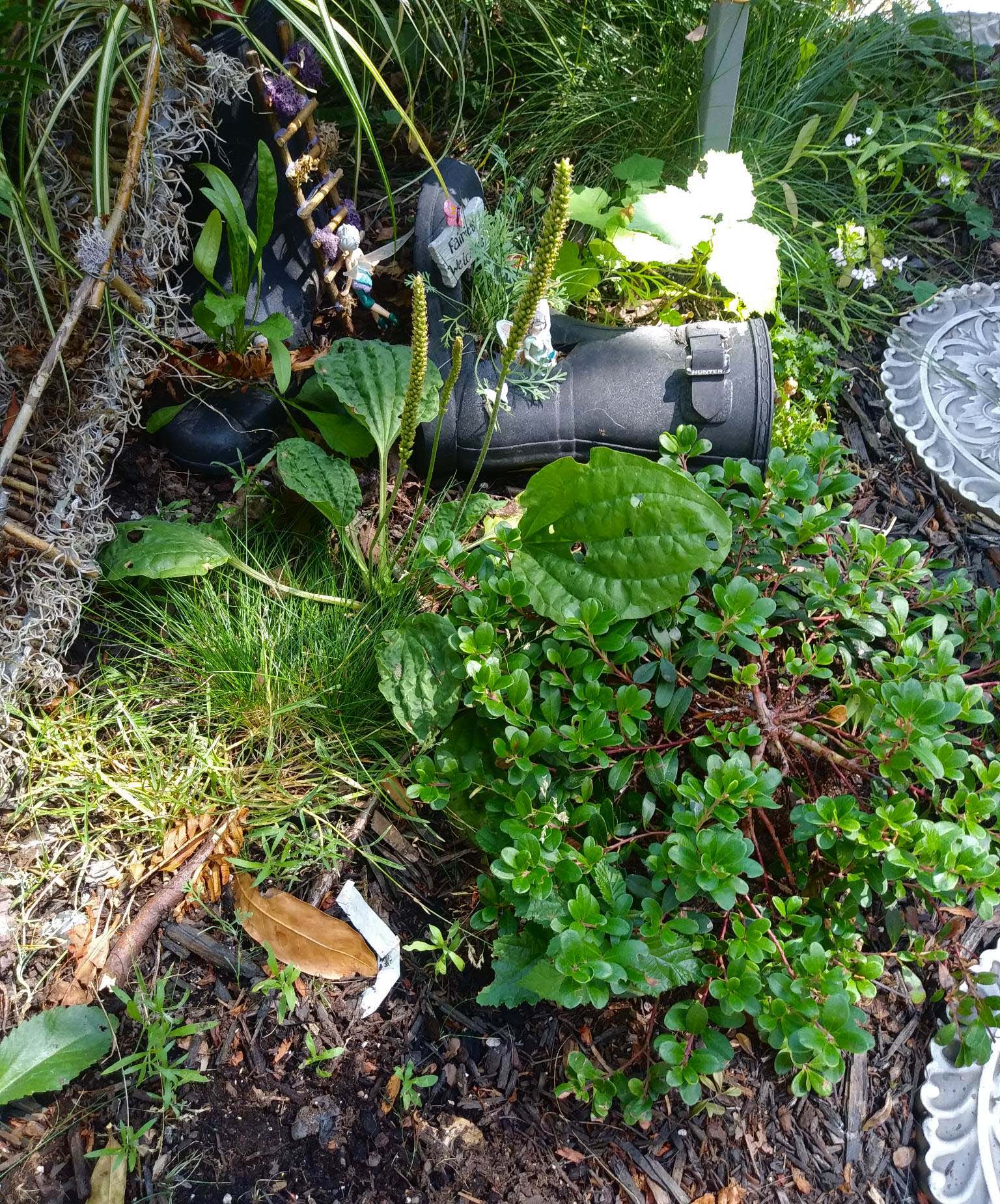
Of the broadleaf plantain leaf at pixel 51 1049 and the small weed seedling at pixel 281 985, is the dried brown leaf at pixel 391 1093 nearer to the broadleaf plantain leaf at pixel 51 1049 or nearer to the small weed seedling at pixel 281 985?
the small weed seedling at pixel 281 985

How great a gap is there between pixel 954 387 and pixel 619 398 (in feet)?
3.06

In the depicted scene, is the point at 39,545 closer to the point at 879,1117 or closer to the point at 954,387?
the point at 879,1117

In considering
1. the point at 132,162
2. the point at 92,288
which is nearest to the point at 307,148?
the point at 132,162

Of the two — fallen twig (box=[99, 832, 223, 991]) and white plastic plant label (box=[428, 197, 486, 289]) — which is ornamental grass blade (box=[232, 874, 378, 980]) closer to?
fallen twig (box=[99, 832, 223, 991])

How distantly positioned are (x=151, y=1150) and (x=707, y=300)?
2057 mm

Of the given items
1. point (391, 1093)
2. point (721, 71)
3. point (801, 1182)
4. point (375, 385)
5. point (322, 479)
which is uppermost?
point (721, 71)

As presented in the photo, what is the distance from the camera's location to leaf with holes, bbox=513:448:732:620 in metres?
1.36

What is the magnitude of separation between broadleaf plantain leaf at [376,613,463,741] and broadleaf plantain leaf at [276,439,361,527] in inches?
11.8

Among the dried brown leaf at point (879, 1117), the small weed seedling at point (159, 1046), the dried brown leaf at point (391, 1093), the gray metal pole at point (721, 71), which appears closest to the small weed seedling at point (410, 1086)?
the dried brown leaf at point (391, 1093)

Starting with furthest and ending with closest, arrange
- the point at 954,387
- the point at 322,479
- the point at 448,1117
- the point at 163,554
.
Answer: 1. the point at 954,387
2. the point at 322,479
3. the point at 163,554
4. the point at 448,1117

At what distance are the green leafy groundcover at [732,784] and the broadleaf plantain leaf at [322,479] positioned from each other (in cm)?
31

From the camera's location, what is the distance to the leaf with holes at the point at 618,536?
136cm

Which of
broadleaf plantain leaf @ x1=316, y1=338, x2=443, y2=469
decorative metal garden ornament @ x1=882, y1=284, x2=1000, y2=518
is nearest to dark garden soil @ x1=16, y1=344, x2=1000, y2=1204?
broadleaf plantain leaf @ x1=316, y1=338, x2=443, y2=469

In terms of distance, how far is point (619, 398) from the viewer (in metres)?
1.91
